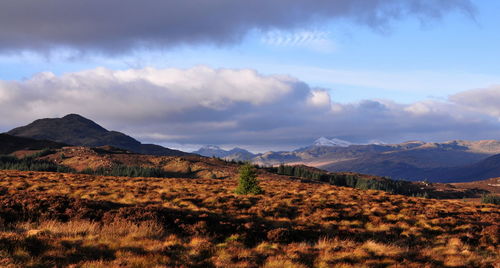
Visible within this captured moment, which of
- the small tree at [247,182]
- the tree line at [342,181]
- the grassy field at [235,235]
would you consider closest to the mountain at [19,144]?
the tree line at [342,181]

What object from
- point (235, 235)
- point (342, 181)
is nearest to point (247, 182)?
point (235, 235)

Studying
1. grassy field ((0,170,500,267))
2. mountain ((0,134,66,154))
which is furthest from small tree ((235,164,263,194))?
mountain ((0,134,66,154))

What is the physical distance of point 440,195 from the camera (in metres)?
129

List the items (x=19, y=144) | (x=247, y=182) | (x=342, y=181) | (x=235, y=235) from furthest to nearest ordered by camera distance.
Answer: (x=19, y=144) → (x=342, y=181) → (x=247, y=182) → (x=235, y=235)

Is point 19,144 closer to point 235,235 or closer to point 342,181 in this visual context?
point 342,181

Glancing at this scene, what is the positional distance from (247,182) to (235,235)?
58.3 feet

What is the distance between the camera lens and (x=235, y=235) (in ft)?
52.6

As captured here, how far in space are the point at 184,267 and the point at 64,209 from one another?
35.9 ft

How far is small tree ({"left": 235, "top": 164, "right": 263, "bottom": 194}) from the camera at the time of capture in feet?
109

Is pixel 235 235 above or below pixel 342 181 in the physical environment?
above

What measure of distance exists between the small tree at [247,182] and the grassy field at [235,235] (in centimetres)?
484

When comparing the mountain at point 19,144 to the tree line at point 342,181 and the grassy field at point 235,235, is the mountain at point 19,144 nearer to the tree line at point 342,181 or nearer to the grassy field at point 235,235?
the tree line at point 342,181

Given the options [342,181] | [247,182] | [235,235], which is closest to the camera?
[235,235]

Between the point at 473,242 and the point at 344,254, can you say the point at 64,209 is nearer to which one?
the point at 344,254
